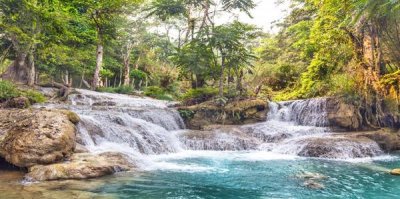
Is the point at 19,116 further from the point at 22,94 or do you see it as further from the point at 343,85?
the point at 343,85

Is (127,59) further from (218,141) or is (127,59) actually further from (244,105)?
(218,141)

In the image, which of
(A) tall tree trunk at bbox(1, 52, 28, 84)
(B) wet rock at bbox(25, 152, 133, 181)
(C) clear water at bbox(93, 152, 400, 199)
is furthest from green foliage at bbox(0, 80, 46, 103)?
(C) clear water at bbox(93, 152, 400, 199)

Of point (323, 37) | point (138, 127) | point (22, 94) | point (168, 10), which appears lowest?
point (138, 127)

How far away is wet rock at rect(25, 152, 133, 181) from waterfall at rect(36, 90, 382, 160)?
55.4 inches

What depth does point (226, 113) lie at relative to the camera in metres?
17.7

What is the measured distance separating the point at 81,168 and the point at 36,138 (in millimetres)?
1531

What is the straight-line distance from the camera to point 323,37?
61.4 feet

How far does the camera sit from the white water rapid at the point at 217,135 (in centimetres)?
1172

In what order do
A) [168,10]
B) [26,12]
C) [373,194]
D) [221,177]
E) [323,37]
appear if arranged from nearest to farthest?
[373,194] → [221,177] → [26,12] → [323,37] → [168,10]

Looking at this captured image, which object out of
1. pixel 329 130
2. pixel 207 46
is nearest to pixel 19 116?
pixel 207 46

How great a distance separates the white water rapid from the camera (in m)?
11.7

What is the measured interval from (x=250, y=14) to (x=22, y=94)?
13775 mm

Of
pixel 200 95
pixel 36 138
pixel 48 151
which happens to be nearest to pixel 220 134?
pixel 200 95

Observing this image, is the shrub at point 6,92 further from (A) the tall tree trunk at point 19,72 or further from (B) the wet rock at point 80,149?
(A) the tall tree trunk at point 19,72
